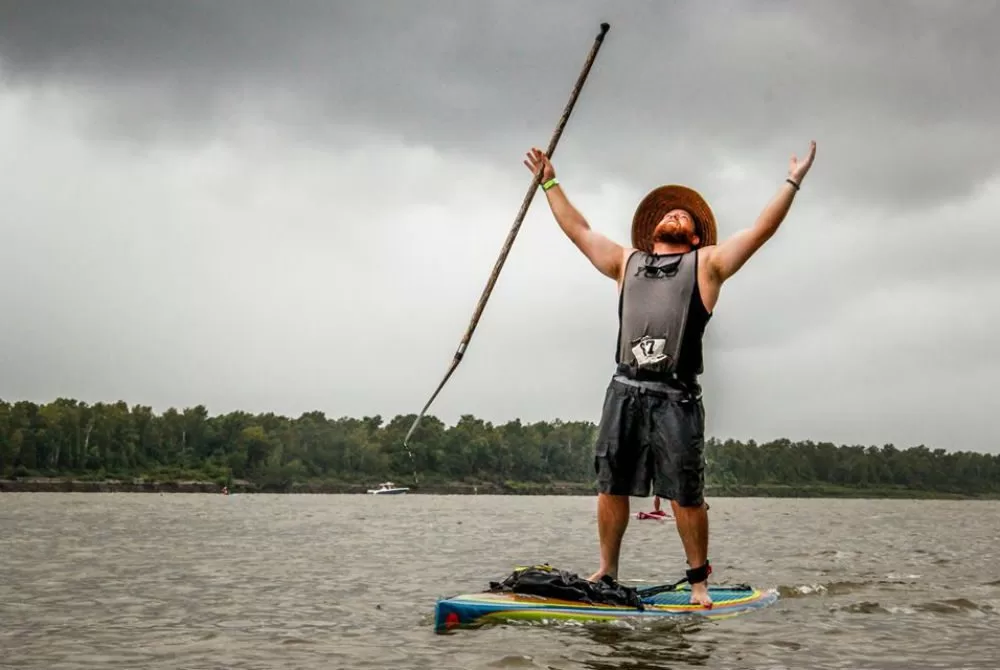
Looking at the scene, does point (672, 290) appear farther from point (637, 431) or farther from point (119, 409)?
point (119, 409)

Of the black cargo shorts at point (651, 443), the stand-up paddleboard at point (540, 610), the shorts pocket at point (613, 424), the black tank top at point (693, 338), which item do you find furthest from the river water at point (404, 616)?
the black tank top at point (693, 338)

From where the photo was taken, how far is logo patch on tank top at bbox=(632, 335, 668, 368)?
7969 millimetres

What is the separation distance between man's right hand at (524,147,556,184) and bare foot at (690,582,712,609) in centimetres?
376

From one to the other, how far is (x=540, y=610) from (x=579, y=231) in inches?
129

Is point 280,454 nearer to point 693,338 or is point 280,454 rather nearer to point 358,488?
point 358,488

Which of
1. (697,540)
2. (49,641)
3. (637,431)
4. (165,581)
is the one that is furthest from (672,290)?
(165,581)

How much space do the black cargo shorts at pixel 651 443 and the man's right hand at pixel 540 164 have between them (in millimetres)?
1899

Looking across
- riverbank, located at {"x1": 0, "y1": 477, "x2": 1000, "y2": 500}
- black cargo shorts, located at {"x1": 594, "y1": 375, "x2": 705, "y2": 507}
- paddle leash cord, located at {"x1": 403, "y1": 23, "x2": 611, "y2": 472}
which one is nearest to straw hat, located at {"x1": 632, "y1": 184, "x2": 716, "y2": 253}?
paddle leash cord, located at {"x1": 403, "y1": 23, "x2": 611, "y2": 472}

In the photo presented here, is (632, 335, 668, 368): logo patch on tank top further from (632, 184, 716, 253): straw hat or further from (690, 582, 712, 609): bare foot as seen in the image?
(690, 582, 712, 609): bare foot

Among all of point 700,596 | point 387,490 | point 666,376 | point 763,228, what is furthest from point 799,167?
point 387,490

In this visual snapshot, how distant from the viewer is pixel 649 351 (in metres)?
8.02

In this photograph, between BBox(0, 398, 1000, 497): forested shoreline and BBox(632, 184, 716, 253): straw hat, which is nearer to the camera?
BBox(632, 184, 716, 253): straw hat

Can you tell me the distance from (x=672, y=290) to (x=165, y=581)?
6844mm

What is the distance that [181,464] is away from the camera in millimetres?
149500
